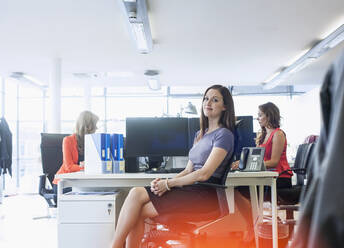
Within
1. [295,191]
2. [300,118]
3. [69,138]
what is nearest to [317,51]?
[295,191]

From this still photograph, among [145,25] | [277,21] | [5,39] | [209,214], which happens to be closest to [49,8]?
[145,25]

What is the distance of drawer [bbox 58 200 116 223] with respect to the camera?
2.35 m

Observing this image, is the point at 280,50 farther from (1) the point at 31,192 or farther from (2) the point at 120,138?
(1) the point at 31,192

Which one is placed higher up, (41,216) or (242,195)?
(242,195)

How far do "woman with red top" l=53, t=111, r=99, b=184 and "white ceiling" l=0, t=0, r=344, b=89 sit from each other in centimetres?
140

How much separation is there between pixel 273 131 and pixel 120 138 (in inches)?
65.3

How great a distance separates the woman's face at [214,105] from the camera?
2.26m

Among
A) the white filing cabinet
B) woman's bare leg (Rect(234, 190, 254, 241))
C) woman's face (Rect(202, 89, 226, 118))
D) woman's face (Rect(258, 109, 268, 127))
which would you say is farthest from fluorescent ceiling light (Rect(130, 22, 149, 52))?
the white filing cabinet

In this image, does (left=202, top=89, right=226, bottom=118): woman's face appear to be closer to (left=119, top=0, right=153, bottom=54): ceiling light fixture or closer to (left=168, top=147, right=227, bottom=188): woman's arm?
(left=168, top=147, right=227, bottom=188): woman's arm

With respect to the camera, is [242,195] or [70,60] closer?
[242,195]

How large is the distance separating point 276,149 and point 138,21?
2269 mm

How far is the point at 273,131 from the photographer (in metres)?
3.50

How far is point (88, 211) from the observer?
235 centimetres

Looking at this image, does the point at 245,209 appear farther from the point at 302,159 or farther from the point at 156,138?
the point at 302,159
